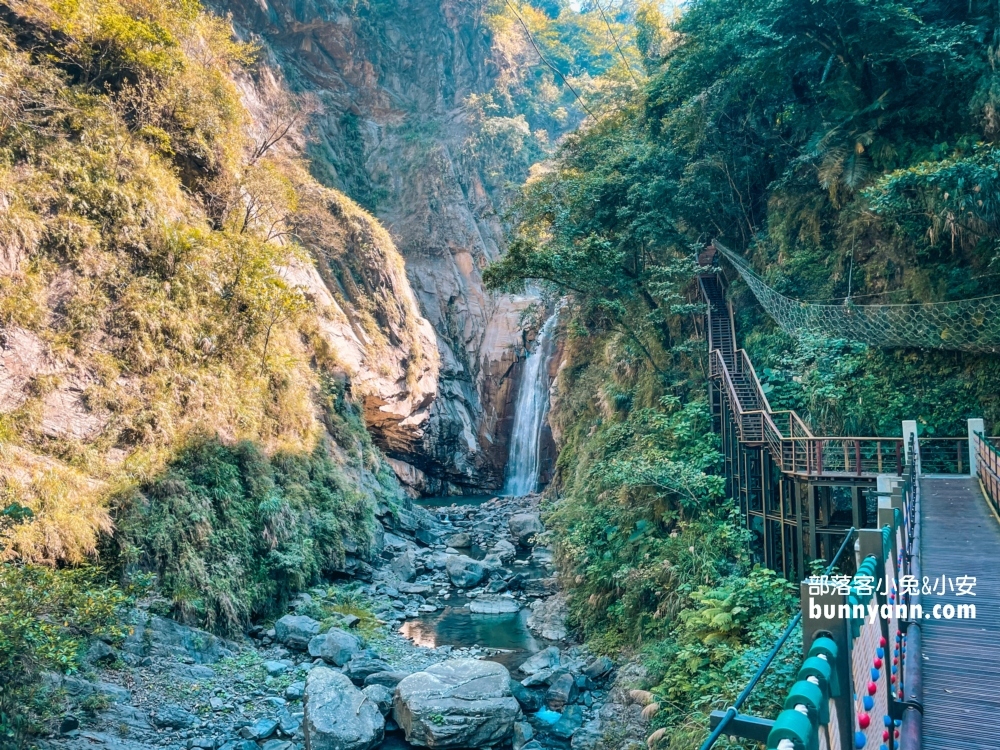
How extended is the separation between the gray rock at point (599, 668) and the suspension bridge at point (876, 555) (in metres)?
3.02

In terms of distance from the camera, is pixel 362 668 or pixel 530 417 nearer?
pixel 362 668

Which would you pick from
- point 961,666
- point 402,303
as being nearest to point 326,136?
point 402,303

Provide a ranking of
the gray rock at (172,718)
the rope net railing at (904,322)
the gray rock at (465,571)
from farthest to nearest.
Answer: the gray rock at (465,571), the rope net railing at (904,322), the gray rock at (172,718)

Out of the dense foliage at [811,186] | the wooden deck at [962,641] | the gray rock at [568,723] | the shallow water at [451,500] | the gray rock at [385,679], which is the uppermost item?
the dense foliage at [811,186]

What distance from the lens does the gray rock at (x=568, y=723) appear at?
7.05 metres

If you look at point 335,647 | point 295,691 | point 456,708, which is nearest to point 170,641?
point 295,691

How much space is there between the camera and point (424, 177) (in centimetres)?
3059

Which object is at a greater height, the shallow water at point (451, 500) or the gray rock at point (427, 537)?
the gray rock at point (427, 537)

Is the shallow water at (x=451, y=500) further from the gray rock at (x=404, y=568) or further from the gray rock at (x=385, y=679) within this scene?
the gray rock at (x=385, y=679)

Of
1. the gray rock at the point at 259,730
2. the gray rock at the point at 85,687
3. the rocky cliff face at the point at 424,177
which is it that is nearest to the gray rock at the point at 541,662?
the gray rock at the point at 259,730

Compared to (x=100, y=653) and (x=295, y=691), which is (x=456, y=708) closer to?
(x=295, y=691)

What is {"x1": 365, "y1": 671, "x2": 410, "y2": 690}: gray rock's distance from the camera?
8.04 meters

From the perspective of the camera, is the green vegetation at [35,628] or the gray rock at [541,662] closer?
the green vegetation at [35,628]

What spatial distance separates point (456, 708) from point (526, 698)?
126cm
